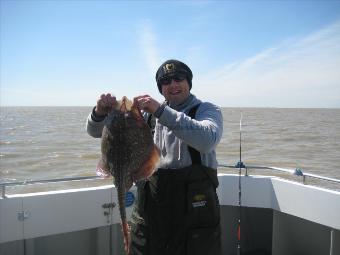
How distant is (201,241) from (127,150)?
995 mm

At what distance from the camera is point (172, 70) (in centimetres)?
310

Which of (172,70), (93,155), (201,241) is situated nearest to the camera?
(201,241)

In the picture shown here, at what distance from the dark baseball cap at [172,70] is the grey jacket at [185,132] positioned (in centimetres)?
22

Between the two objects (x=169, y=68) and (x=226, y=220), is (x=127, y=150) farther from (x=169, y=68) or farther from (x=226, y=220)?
(x=226, y=220)

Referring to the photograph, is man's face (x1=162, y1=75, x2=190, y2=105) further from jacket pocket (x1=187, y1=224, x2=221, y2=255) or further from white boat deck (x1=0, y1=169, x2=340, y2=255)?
white boat deck (x1=0, y1=169, x2=340, y2=255)

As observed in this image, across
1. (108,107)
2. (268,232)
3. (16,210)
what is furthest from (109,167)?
(268,232)

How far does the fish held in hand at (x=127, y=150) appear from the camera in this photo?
262cm

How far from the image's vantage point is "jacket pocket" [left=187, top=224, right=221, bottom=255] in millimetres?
2924

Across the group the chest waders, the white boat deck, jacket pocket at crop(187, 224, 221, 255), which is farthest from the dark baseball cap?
the white boat deck

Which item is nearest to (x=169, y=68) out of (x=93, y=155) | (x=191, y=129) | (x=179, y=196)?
(x=191, y=129)

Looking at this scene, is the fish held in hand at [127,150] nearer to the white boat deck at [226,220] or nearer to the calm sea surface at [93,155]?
the white boat deck at [226,220]

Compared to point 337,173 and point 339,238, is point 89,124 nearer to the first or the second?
point 339,238

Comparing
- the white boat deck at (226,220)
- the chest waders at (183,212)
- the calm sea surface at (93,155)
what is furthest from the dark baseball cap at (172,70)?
the calm sea surface at (93,155)

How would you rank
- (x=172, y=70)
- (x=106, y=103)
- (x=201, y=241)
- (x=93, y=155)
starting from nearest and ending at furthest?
(x=106, y=103)
(x=201, y=241)
(x=172, y=70)
(x=93, y=155)
